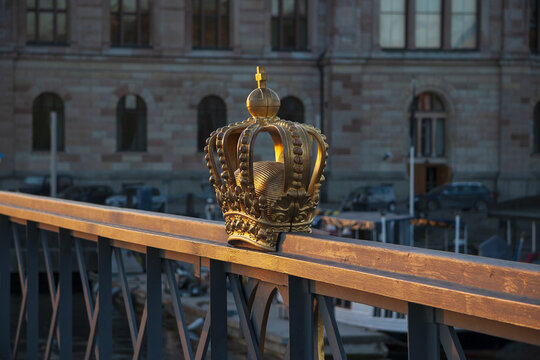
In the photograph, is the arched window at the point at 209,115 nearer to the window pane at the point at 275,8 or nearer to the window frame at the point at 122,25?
the window frame at the point at 122,25

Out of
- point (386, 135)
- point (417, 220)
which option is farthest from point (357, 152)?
point (417, 220)

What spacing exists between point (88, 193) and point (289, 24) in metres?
14.3

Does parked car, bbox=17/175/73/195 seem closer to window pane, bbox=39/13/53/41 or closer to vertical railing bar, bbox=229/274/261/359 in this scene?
window pane, bbox=39/13/53/41

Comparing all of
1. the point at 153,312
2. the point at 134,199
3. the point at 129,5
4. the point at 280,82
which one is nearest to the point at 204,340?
the point at 153,312

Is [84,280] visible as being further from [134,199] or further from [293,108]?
[293,108]

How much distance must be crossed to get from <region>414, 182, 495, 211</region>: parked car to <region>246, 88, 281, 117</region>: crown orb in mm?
38525

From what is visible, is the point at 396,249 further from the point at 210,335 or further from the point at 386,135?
the point at 386,135

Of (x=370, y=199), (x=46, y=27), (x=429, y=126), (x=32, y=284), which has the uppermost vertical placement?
(x=46, y=27)

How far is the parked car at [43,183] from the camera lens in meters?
43.0

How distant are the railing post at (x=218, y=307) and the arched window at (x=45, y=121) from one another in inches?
1669

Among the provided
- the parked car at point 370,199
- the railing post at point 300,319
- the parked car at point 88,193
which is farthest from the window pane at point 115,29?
the railing post at point 300,319

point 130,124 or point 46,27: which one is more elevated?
point 46,27

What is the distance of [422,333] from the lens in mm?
3006

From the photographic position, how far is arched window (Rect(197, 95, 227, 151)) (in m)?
47.0
